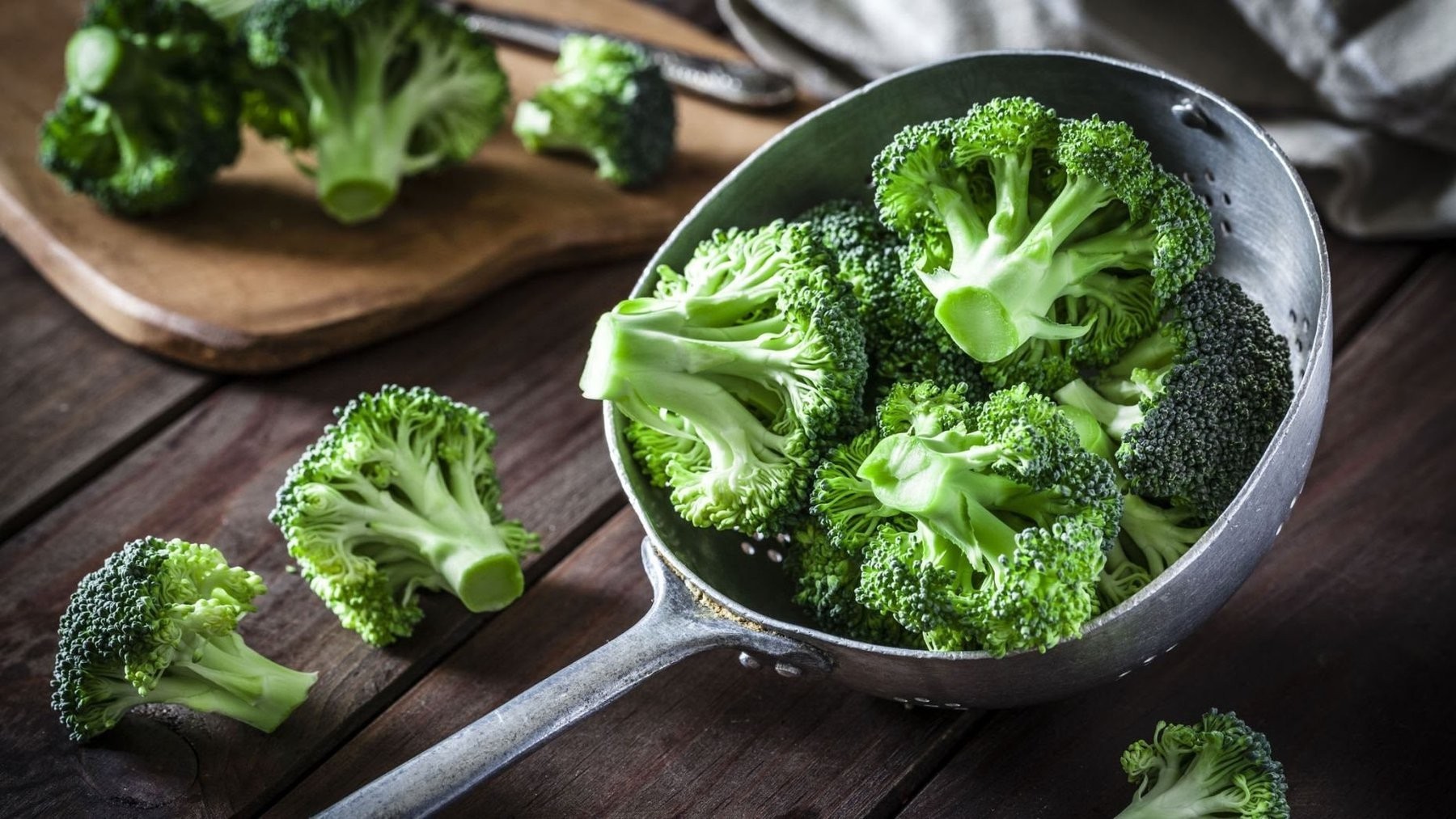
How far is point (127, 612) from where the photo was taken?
141 centimetres

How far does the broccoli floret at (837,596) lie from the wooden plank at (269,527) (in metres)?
0.41

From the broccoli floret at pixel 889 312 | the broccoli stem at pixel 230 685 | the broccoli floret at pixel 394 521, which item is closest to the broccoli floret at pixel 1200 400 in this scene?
the broccoli floret at pixel 889 312

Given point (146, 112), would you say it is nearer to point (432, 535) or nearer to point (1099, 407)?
point (432, 535)

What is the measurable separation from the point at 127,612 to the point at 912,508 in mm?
809

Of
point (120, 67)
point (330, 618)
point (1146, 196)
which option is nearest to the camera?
point (1146, 196)

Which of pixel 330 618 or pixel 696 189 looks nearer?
pixel 330 618

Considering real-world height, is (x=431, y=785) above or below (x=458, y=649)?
above

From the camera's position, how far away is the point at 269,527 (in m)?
1.75

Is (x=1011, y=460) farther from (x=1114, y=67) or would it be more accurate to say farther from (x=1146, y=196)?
(x=1114, y=67)

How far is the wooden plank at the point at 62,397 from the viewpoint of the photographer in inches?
72.4

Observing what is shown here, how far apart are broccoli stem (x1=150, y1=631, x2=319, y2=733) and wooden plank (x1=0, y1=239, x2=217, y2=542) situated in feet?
1.55

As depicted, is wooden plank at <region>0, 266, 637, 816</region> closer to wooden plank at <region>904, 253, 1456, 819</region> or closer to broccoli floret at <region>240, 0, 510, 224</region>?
broccoli floret at <region>240, 0, 510, 224</region>

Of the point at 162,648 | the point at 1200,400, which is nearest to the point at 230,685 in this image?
the point at 162,648

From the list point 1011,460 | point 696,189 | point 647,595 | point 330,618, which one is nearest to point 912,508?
point 1011,460
